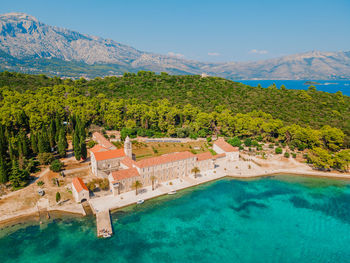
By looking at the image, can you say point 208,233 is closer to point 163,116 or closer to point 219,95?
point 163,116

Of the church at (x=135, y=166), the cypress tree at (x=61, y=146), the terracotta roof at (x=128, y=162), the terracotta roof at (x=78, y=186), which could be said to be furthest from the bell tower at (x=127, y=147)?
the cypress tree at (x=61, y=146)

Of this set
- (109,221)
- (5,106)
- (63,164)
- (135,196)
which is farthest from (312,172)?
(5,106)

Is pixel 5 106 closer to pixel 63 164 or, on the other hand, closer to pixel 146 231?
pixel 63 164

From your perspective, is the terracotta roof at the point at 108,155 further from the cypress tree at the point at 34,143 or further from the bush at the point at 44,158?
the cypress tree at the point at 34,143

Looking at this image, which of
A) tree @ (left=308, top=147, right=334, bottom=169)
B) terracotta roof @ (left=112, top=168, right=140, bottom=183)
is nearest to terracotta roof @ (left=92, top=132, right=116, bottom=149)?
terracotta roof @ (left=112, top=168, right=140, bottom=183)

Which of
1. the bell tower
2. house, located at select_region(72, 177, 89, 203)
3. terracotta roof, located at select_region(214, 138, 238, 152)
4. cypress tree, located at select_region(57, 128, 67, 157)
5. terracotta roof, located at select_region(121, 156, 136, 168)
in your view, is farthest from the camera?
terracotta roof, located at select_region(214, 138, 238, 152)

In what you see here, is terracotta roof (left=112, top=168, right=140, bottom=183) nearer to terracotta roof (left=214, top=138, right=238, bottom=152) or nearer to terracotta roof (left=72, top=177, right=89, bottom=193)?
terracotta roof (left=72, top=177, right=89, bottom=193)

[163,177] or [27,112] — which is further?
[27,112]
